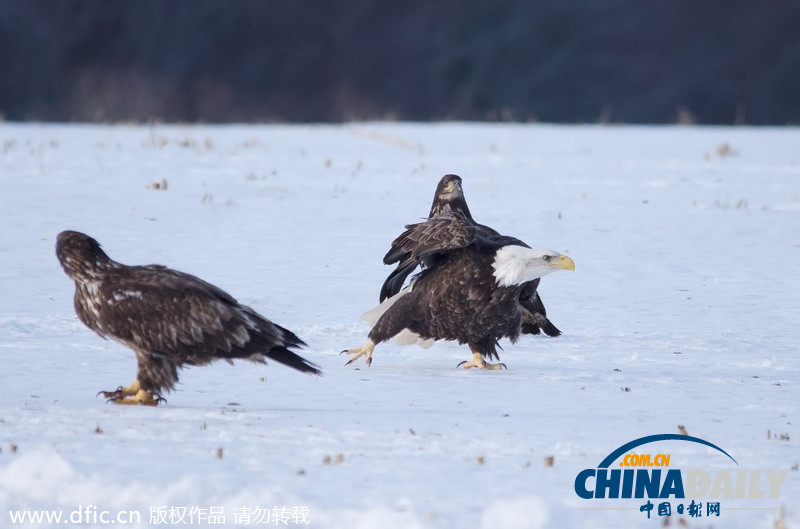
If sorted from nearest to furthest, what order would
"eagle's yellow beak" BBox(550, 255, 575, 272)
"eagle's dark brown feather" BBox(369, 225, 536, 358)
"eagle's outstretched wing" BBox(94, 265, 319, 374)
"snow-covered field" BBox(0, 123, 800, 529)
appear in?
"snow-covered field" BBox(0, 123, 800, 529), "eagle's outstretched wing" BBox(94, 265, 319, 374), "eagle's yellow beak" BBox(550, 255, 575, 272), "eagle's dark brown feather" BBox(369, 225, 536, 358)

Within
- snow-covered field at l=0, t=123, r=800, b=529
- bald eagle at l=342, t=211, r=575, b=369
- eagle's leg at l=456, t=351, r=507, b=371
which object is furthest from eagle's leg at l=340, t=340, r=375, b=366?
eagle's leg at l=456, t=351, r=507, b=371

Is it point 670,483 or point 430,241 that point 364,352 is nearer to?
point 430,241

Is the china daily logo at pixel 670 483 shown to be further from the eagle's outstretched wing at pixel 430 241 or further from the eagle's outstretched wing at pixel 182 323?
the eagle's outstretched wing at pixel 430 241

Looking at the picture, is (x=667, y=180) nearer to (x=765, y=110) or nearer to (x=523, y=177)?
(x=523, y=177)

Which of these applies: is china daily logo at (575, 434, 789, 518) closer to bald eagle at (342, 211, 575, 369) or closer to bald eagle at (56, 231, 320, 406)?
bald eagle at (56, 231, 320, 406)

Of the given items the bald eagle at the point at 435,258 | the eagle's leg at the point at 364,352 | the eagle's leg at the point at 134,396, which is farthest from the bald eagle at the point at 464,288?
the eagle's leg at the point at 134,396

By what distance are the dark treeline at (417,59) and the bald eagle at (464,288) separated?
36.2m

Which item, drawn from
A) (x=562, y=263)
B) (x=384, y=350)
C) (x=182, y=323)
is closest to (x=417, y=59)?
(x=384, y=350)

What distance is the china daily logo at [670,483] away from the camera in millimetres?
5191

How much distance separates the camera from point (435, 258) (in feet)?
26.5

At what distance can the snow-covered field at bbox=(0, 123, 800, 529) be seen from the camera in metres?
5.16

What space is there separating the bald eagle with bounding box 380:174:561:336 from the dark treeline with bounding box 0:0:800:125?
35.0 m

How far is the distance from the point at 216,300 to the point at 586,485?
2.23 meters

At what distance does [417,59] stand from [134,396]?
44975mm
